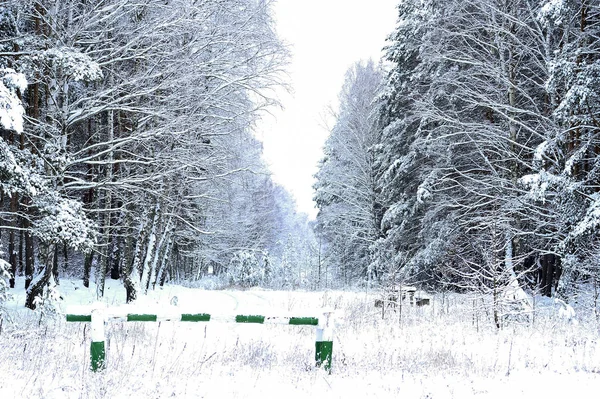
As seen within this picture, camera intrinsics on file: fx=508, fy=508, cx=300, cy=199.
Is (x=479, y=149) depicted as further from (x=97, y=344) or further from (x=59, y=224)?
(x=97, y=344)

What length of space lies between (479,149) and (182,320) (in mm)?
11045

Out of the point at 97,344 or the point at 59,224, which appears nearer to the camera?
the point at 97,344

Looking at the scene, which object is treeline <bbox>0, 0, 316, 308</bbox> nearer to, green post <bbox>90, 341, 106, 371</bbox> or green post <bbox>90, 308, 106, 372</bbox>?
green post <bbox>90, 308, 106, 372</bbox>

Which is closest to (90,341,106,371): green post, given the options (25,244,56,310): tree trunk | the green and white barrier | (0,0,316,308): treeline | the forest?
the green and white barrier

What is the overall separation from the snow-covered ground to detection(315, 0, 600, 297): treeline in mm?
1574

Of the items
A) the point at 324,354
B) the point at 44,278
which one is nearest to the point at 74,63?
the point at 44,278

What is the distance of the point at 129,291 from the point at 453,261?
10081 millimetres

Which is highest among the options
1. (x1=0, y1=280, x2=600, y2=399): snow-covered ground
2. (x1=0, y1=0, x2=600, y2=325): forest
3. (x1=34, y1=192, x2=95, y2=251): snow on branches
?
(x1=0, y1=0, x2=600, y2=325): forest

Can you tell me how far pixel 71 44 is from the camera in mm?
10031

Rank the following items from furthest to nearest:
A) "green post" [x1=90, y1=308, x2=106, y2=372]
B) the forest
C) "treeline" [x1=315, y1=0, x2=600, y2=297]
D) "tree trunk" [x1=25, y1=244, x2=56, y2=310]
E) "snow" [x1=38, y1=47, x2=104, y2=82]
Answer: "treeline" [x1=315, y1=0, x2=600, y2=297] → "tree trunk" [x1=25, y1=244, x2=56, y2=310] → the forest → "snow" [x1=38, y1=47, x2=104, y2=82] → "green post" [x1=90, y1=308, x2=106, y2=372]

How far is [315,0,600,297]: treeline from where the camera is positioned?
11.9 m

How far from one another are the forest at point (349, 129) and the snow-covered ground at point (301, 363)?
159cm

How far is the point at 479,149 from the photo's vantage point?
14.4m

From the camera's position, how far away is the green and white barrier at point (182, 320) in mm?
5625
